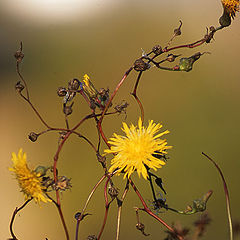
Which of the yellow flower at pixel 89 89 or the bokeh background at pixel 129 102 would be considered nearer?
the yellow flower at pixel 89 89

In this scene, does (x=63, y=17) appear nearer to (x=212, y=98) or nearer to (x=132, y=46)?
(x=132, y=46)

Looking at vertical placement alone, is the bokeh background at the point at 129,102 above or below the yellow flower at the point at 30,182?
above

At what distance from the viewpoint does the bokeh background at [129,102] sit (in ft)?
5.99

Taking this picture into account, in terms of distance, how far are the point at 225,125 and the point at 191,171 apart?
332 millimetres

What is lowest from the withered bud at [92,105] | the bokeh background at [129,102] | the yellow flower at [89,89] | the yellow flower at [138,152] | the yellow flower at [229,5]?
the yellow flower at [138,152]

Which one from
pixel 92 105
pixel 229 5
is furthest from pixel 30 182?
pixel 229 5

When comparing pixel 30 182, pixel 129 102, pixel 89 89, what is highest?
pixel 129 102

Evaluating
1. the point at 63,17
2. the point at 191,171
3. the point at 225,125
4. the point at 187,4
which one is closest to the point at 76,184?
the point at 191,171

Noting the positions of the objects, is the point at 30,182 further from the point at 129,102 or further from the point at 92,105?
the point at 129,102

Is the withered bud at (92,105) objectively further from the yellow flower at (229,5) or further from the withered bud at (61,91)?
the yellow flower at (229,5)

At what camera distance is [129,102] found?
7.37 ft

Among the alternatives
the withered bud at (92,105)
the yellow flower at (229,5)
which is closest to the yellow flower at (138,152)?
the withered bud at (92,105)

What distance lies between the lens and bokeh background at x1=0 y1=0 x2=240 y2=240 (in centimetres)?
183

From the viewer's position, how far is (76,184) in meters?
1.97
